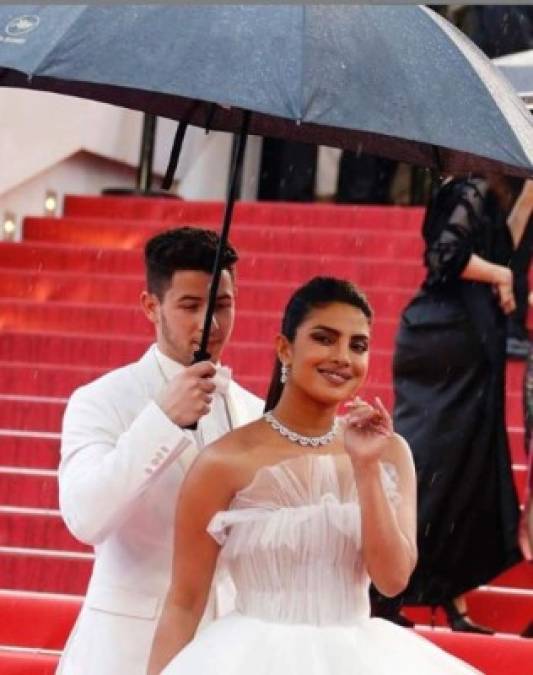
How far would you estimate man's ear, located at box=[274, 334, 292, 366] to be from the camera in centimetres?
378

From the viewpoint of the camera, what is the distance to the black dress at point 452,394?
6922 millimetres

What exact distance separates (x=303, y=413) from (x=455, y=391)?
3.29 m

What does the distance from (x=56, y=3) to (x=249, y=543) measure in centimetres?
120

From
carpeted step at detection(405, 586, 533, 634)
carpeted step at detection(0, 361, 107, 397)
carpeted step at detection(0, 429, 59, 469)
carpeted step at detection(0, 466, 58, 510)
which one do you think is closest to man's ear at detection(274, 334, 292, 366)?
carpeted step at detection(405, 586, 533, 634)

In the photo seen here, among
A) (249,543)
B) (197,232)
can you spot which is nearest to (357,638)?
(249,543)

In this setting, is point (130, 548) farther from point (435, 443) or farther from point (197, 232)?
point (435, 443)

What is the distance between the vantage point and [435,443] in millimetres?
6984

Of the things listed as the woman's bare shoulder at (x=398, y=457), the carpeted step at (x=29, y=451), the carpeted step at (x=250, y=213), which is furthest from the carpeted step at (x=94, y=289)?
the woman's bare shoulder at (x=398, y=457)

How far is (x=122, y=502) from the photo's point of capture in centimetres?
381

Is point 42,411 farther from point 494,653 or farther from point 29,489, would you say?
point 494,653

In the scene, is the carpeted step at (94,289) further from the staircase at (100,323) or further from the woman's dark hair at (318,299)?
the woman's dark hair at (318,299)

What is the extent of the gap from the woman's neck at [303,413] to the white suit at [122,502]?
21cm

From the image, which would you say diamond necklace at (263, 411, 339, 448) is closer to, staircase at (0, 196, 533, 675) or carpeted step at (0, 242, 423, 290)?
staircase at (0, 196, 533, 675)

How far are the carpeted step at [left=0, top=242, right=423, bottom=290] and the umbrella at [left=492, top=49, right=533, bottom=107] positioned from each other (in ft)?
13.8
